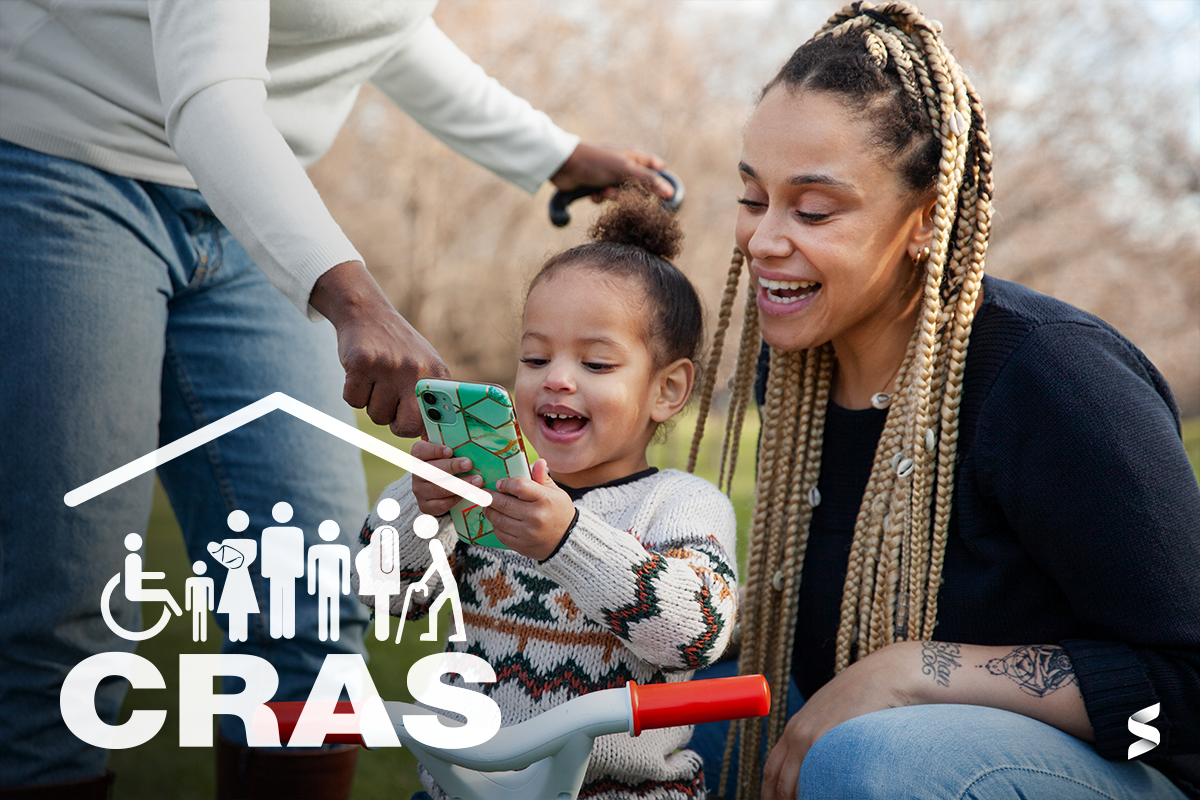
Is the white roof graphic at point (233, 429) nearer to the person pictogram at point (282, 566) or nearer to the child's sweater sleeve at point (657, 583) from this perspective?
the person pictogram at point (282, 566)

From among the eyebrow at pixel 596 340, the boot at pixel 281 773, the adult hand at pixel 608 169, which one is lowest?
the boot at pixel 281 773

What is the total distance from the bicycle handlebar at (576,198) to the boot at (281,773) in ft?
4.06

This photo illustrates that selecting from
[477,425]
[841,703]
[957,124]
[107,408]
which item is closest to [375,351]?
[477,425]

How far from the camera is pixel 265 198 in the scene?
1447 mm

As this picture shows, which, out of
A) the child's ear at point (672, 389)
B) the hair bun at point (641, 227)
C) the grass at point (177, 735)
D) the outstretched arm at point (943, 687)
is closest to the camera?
the outstretched arm at point (943, 687)

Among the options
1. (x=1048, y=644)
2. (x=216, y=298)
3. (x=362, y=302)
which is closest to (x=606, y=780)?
(x=1048, y=644)

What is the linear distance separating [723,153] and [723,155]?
0.08 ft

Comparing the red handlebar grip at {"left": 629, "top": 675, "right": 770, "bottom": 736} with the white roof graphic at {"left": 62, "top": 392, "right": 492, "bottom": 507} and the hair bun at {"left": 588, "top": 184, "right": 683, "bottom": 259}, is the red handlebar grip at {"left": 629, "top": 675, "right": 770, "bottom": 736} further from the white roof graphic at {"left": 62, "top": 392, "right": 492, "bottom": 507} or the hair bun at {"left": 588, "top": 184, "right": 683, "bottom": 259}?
the hair bun at {"left": 588, "top": 184, "right": 683, "bottom": 259}

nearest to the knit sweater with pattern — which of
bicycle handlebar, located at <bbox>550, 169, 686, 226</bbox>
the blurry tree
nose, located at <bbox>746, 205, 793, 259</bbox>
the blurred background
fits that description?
nose, located at <bbox>746, 205, 793, 259</bbox>

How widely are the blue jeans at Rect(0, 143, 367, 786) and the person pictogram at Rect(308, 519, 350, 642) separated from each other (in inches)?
0.7

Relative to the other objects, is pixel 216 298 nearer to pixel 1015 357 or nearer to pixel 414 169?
pixel 1015 357

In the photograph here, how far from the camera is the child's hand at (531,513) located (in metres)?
1.42

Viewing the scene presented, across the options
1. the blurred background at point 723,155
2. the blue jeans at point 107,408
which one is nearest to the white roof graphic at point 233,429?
the blue jeans at point 107,408

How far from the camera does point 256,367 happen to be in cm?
197
